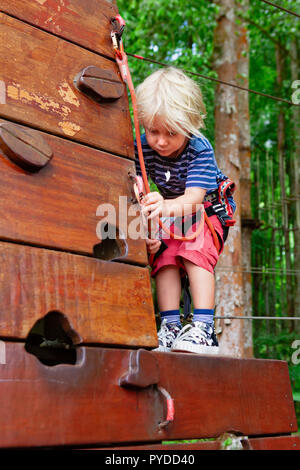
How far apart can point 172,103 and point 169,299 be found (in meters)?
0.72

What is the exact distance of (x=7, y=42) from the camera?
1.39 m

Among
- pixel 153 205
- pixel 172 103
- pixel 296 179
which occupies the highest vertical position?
pixel 296 179

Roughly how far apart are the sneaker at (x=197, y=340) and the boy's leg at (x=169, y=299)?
0.11 metres

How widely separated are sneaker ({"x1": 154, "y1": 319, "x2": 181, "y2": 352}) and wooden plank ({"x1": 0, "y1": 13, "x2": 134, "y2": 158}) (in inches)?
27.7

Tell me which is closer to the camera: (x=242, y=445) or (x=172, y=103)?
(x=242, y=445)

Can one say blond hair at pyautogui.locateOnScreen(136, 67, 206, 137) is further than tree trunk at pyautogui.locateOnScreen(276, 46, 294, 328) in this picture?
No

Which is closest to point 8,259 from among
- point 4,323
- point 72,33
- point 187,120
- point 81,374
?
point 4,323

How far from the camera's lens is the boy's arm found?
1638 millimetres

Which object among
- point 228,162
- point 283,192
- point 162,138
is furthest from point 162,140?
point 283,192

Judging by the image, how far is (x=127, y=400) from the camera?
1.29m

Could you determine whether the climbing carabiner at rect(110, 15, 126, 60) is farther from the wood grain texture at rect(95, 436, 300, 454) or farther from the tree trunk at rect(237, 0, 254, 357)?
the tree trunk at rect(237, 0, 254, 357)

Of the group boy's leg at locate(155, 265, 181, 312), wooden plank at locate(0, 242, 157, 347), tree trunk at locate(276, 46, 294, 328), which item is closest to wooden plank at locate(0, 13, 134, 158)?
wooden plank at locate(0, 242, 157, 347)

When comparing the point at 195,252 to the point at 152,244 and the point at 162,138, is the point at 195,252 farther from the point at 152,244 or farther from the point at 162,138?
the point at 162,138

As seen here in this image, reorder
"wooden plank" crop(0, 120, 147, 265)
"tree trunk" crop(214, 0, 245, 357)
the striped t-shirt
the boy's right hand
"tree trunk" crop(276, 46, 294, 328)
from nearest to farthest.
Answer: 1. "wooden plank" crop(0, 120, 147, 265)
2. the boy's right hand
3. the striped t-shirt
4. "tree trunk" crop(214, 0, 245, 357)
5. "tree trunk" crop(276, 46, 294, 328)
